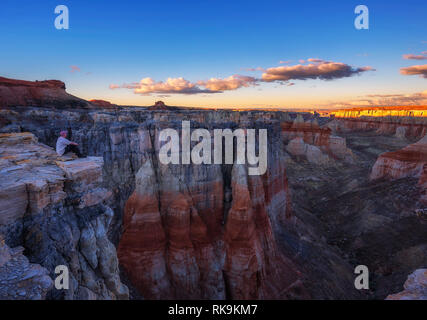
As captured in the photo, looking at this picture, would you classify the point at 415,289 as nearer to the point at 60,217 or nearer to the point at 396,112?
the point at 60,217

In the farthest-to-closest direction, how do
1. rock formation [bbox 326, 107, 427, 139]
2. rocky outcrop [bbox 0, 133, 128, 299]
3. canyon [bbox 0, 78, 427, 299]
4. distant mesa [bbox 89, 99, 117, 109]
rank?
1. rock formation [bbox 326, 107, 427, 139]
2. distant mesa [bbox 89, 99, 117, 109]
3. canyon [bbox 0, 78, 427, 299]
4. rocky outcrop [bbox 0, 133, 128, 299]

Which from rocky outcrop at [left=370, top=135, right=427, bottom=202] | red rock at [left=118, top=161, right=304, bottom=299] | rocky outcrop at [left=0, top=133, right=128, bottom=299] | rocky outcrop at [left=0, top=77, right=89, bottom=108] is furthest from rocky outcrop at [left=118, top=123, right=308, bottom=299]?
rocky outcrop at [left=0, top=77, right=89, bottom=108]

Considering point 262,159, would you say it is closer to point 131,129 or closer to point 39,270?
point 131,129

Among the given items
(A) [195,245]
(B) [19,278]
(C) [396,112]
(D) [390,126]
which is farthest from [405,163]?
(C) [396,112]

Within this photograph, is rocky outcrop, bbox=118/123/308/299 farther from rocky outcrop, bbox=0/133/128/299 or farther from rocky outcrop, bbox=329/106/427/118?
rocky outcrop, bbox=329/106/427/118

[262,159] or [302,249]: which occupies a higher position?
[262,159]

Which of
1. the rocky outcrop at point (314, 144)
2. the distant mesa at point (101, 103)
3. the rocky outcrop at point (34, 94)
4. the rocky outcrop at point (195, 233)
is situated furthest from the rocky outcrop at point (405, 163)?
the distant mesa at point (101, 103)
